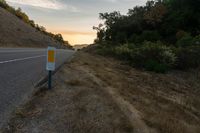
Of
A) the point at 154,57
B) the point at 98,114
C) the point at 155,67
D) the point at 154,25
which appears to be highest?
the point at 154,25

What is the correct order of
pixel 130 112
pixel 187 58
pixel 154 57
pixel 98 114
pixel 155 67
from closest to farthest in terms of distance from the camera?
1. pixel 98 114
2. pixel 130 112
3. pixel 155 67
4. pixel 154 57
5. pixel 187 58

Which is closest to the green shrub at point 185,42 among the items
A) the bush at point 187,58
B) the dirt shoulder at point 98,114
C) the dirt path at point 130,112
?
the bush at point 187,58

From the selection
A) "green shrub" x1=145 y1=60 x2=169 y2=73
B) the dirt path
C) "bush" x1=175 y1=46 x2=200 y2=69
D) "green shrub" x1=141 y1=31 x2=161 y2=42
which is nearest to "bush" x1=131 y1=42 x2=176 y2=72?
"bush" x1=175 y1=46 x2=200 y2=69

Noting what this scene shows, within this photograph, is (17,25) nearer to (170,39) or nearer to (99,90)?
(170,39)

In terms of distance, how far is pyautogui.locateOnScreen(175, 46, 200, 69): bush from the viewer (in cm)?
1820

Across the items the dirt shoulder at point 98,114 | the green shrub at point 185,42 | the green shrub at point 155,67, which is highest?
the green shrub at point 185,42

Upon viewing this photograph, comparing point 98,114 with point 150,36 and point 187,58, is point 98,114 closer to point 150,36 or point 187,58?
point 187,58

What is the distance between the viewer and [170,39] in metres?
42.6

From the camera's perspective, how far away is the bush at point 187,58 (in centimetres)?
1820

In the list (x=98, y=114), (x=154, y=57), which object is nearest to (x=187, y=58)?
(x=154, y=57)

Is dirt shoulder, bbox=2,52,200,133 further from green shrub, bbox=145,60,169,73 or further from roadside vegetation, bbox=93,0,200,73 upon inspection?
roadside vegetation, bbox=93,0,200,73

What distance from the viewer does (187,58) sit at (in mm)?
18406

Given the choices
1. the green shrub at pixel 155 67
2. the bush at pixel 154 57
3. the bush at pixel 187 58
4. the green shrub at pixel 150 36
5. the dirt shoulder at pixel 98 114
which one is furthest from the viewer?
the green shrub at pixel 150 36

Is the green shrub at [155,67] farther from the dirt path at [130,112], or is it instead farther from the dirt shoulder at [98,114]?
the dirt path at [130,112]
